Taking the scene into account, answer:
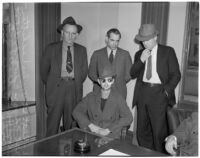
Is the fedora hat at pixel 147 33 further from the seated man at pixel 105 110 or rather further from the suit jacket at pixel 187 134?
the suit jacket at pixel 187 134

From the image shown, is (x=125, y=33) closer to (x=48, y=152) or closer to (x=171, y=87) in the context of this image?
(x=171, y=87)

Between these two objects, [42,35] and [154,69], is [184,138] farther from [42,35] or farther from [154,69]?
[42,35]

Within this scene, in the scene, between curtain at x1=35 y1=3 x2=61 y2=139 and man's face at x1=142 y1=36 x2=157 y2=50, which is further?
curtain at x1=35 y1=3 x2=61 y2=139

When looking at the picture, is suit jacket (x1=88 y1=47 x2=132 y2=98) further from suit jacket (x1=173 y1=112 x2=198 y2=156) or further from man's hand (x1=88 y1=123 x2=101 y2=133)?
suit jacket (x1=173 y1=112 x2=198 y2=156)

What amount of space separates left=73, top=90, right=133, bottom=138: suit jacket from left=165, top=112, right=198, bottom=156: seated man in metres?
0.66

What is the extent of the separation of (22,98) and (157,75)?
1949mm

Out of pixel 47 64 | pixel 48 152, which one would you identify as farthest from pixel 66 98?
pixel 48 152

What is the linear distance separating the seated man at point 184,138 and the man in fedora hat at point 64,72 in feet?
5.49

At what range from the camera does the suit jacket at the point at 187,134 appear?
200cm

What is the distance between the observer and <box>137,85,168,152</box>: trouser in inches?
119

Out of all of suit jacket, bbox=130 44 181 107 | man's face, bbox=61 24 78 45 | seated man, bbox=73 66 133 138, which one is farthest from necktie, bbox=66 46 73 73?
suit jacket, bbox=130 44 181 107

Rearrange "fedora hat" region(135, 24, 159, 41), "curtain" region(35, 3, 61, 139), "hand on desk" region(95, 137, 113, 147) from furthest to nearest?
1. "curtain" region(35, 3, 61, 139)
2. "fedora hat" region(135, 24, 159, 41)
3. "hand on desk" region(95, 137, 113, 147)

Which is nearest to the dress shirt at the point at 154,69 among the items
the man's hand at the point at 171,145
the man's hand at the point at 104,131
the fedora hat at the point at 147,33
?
the fedora hat at the point at 147,33

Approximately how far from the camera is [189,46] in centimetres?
346
